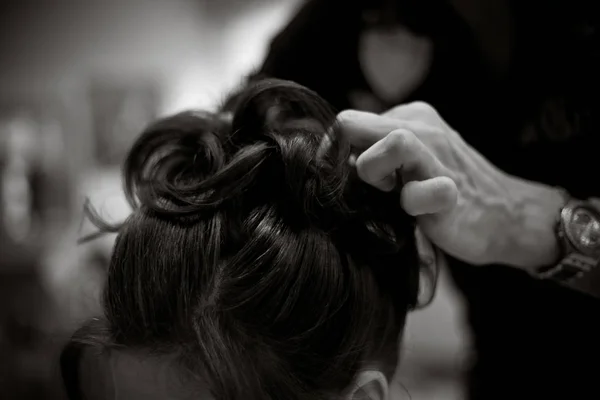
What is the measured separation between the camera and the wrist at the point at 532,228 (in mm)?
696

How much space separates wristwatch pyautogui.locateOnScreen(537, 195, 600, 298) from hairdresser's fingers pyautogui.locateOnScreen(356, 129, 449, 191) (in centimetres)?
24

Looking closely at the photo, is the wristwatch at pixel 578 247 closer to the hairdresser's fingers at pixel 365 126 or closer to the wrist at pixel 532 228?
the wrist at pixel 532 228

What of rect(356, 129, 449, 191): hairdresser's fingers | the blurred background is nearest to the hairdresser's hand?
rect(356, 129, 449, 191): hairdresser's fingers

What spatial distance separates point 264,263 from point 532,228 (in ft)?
1.23

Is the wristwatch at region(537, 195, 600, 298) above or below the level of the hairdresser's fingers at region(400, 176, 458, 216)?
below

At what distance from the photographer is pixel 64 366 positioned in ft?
2.37

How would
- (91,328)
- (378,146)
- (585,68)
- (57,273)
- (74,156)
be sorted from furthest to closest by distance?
1. (74,156)
2. (57,273)
3. (585,68)
4. (91,328)
5. (378,146)

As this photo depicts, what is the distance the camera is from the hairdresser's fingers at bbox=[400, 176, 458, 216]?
0.54 metres

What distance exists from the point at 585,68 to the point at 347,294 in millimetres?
524

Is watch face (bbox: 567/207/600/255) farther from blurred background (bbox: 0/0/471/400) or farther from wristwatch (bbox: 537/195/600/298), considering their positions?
blurred background (bbox: 0/0/471/400)

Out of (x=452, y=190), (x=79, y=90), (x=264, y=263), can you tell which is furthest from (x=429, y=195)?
(x=79, y=90)

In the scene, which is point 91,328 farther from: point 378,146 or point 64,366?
point 378,146

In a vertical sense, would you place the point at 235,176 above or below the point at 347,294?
above

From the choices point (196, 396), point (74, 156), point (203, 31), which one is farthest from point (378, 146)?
point (74, 156)
